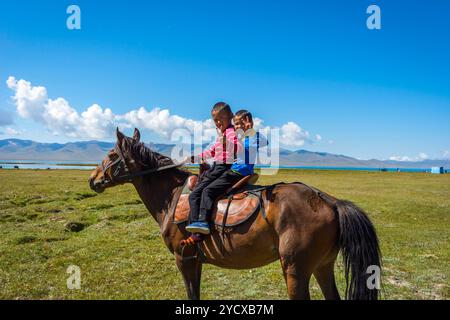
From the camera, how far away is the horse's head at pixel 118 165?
258 inches

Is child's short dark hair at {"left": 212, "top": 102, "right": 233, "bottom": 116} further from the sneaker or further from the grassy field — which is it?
the grassy field

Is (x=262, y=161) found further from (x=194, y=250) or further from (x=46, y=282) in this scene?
(x=46, y=282)

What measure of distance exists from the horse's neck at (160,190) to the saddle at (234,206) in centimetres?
45

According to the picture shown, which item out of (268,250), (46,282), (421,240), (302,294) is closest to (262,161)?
(268,250)

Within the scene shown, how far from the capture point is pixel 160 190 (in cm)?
658

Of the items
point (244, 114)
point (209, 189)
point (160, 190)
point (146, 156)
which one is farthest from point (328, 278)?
point (146, 156)

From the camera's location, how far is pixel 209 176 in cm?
582

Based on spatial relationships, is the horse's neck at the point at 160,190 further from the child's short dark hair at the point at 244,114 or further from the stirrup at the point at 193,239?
the child's short dark hair at the point at 244,114

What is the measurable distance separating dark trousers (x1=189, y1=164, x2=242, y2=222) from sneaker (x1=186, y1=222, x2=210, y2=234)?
8 cm

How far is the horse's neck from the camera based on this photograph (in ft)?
21.2

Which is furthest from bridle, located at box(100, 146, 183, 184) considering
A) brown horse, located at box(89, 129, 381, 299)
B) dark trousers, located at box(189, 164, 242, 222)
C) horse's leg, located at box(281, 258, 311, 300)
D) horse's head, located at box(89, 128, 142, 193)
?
horse's leg, located at box(281, 258, 311, 300)

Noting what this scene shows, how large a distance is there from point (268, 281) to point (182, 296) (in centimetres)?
256

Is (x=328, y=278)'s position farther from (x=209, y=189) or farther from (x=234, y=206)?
(x=209, y=189)

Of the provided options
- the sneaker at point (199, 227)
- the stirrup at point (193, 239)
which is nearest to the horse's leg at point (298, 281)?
the sneaker at point (199, 227)
